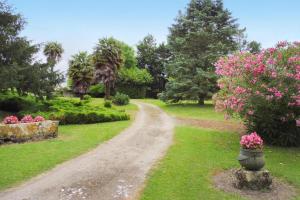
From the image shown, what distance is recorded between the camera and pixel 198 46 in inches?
1508

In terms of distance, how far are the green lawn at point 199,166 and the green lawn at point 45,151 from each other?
361cm

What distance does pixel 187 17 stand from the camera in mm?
38969

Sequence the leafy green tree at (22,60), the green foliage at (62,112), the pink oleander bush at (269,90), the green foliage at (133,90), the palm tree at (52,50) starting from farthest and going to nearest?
the palm tree at (52,50) < the green foliage at (133,90) < the leafy green tree at (22,60) < the green foliage at (62,112) < the pink oleander bush at (269,90)

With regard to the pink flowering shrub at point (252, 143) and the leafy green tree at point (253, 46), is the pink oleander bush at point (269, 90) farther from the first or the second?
the leafy green tree at point (253, 46)

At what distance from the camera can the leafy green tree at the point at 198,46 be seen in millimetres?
36000

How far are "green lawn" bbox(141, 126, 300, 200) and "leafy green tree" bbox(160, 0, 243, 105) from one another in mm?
17108

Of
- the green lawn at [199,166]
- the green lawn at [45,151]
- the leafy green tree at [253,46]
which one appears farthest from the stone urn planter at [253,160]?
the leafy green tree at [253,46]

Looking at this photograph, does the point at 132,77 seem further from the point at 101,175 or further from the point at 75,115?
the point at 101,175

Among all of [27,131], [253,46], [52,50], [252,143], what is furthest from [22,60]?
[52,50]

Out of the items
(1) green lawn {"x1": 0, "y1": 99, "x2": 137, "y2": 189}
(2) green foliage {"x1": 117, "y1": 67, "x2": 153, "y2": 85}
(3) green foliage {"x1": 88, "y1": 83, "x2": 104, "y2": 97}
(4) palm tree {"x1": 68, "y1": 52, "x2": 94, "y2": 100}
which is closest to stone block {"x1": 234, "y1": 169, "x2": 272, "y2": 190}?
(1) green lawn {"x1": 0, "y1": 99, "x2": 137, "y2": 189}

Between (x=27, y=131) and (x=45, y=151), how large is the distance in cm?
309

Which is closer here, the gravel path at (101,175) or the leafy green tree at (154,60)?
the gravel path at (101,175)

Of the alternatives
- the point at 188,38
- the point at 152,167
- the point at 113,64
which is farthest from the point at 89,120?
the point at 113,64

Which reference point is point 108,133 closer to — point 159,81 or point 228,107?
point 228,107
